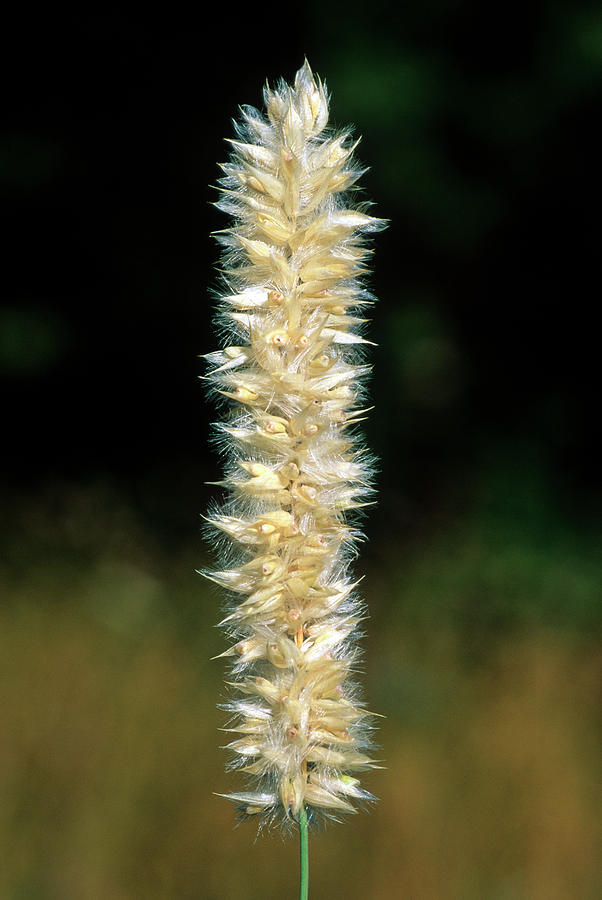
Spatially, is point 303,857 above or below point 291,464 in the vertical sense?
below

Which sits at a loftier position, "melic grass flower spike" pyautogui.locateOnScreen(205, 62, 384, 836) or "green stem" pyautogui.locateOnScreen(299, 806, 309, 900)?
"melic grass flower spike" pyautogui.locateOnScreen(205, 62, 384, 836)

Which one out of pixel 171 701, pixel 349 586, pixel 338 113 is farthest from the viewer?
pixel 338 113

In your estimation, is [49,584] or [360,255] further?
[49,584]

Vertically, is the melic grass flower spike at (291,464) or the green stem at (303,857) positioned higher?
the melic grass flower spike at (291,464)

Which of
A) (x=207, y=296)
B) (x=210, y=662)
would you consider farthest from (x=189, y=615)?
(x=207, y=296)

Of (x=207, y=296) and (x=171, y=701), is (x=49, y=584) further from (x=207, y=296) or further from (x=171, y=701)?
(x=207, y=296)

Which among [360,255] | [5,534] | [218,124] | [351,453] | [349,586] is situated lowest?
[349,586]

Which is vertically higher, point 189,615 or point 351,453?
point 189,615

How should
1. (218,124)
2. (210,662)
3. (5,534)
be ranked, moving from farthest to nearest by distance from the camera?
1. (218,124)
2. (5,534)
3. (210,662)
